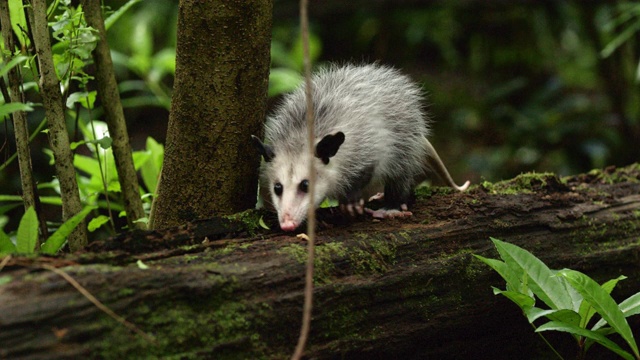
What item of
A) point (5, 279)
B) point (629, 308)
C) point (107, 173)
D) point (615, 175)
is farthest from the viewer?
point (615, 175)

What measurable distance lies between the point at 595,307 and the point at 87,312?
184 cm

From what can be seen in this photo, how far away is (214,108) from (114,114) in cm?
53

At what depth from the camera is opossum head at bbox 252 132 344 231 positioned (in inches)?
120

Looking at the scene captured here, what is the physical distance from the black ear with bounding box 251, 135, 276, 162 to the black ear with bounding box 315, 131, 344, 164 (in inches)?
9.0

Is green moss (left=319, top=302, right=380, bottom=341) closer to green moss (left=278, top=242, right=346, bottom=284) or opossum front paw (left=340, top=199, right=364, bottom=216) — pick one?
green moss (left=278, top=242, right=346, bottom=284)

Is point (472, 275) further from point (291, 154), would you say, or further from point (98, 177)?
point (98, 177)

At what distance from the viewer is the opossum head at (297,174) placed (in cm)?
305

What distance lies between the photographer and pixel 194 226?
8.81 feet

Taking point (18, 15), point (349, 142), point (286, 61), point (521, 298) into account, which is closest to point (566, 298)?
point (521, 298)

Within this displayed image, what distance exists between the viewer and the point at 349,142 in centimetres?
339

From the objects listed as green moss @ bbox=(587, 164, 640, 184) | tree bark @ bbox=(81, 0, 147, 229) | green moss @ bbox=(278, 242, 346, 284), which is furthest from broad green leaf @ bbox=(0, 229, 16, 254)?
green moss @ bbox=(587, 164, 640, 184)

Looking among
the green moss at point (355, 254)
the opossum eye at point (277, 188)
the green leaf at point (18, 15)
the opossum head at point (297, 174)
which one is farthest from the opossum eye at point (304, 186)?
the green leaf at point (18, 15)

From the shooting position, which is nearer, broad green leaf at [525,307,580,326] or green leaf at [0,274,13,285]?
green leaf at [0,274,13,285]

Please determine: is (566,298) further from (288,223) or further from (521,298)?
(288,223)
